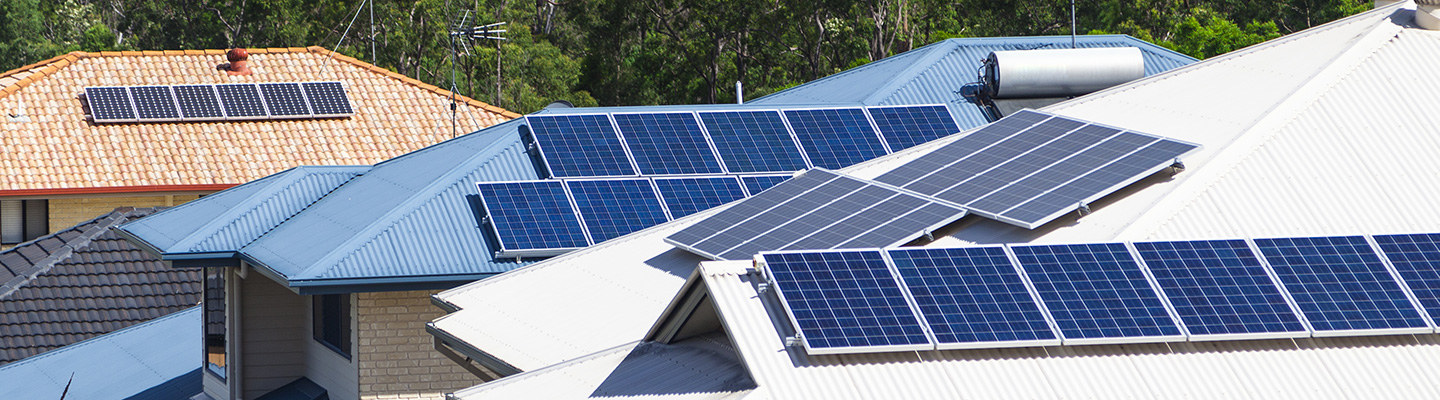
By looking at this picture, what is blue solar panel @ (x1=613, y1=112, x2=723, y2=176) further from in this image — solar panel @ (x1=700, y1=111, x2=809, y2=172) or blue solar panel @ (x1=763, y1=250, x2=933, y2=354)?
blue solar panel @ (x1=763, y1=250, x2=933, y2=354)

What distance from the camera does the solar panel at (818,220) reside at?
15.8m

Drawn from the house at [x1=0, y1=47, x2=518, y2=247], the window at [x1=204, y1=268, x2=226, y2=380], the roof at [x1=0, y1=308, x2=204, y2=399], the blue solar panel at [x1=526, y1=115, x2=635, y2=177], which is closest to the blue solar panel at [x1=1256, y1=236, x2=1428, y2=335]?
the blue solar panel at [x1=526, y1=115, x2=635, y2=177]

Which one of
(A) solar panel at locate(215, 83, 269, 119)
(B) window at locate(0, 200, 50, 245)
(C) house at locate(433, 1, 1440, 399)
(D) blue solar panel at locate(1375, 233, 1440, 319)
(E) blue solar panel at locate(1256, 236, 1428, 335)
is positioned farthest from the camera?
(A) solar panel at locate(215, 83, 269, 119)

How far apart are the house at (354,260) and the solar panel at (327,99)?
58.4 feet

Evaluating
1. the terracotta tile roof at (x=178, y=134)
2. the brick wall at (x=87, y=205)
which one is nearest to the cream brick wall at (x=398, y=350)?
the terracotta tile roof at (x=178, y=134)

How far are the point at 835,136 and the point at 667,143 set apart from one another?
2.54 metres

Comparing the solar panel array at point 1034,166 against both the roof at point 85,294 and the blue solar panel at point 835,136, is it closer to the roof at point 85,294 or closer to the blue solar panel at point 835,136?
the blue solar panel at point 835,136

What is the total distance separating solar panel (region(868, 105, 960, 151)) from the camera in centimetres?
2319

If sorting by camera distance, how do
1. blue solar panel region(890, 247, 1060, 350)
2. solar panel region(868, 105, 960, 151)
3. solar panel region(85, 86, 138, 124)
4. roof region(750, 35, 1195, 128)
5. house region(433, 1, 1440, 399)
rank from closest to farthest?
house region(433, 1, 1440, 399) → blue solar panel region(890, 247, 1060, 350) → solar panel region(868, 105, 960, 151) → roof region(750, 35, 1195, 128) → solar panel region(85, 86, 138, 124)

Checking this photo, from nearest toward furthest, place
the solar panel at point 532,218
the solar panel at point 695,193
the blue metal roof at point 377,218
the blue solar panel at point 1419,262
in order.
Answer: the blue solar panel at point 1419,262
the blue metal roof at point 377,218
the solar panel at point 532,218
the solar panel at point 695,193

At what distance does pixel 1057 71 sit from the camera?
25281 mm

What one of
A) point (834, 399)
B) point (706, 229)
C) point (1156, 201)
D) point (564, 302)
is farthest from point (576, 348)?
point (1156, 201)

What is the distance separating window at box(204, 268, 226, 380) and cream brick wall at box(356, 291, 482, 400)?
4.64 meters

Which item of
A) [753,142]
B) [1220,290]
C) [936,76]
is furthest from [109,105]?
[1220,290]
